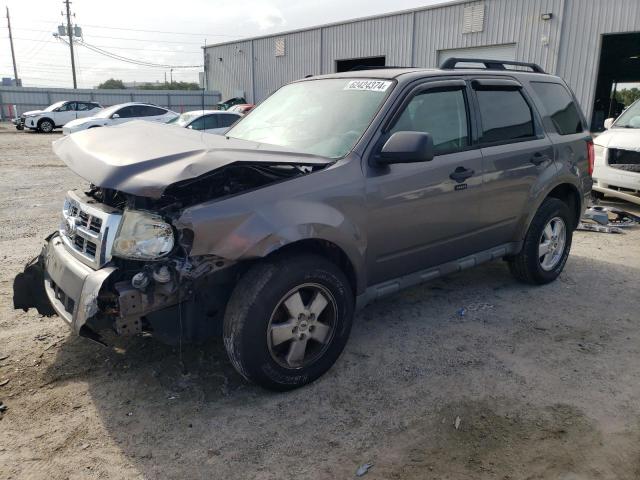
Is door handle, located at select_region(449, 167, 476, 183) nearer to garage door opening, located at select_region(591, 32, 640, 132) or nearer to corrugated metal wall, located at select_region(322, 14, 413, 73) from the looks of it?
garage door opening, located at select_region(591, 32, 640, 132)

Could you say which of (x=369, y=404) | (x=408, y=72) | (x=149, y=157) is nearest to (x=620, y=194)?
(x=408, y=72)

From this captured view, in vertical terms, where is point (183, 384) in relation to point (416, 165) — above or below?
below

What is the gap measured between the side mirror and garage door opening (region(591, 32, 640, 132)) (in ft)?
51.6

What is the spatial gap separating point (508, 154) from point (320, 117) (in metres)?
1.67

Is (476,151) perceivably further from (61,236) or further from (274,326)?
(61,236)

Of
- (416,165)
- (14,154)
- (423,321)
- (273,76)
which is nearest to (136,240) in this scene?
(416,165)

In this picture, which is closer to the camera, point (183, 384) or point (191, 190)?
point (191, 190)

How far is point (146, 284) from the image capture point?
8.96ft

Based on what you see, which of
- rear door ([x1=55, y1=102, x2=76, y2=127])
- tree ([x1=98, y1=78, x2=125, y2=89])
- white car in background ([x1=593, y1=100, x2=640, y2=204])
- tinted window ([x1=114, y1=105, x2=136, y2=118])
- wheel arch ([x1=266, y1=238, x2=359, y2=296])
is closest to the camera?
wheel arch ([x1=266, y1=238, x2=359, y2=296])

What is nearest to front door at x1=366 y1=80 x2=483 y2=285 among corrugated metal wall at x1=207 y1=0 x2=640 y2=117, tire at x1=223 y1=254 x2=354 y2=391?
tire at x1=223 y1=254 x2=354 y2=391

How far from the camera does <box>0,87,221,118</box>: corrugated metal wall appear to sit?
3497cm

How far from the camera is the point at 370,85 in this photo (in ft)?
12.6

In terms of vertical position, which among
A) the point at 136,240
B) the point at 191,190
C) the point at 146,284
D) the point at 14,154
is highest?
the point at 191,190

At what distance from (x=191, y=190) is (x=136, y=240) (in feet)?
1.39
